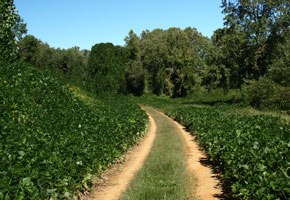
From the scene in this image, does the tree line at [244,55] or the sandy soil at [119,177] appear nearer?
the sandy soil at [119,177]

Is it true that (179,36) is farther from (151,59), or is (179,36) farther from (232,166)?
(232,166)

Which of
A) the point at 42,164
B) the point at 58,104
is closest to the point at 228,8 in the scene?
the point at 58,104

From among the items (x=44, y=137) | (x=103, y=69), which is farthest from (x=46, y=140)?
(x=103, y=69)

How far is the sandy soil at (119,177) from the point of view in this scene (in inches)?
310

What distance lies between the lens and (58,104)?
12.6 m

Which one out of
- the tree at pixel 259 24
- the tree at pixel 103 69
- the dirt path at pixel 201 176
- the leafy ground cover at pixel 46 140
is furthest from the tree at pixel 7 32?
the tree at pixel 259 24

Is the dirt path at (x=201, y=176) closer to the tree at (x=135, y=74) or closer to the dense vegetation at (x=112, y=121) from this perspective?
the dense vegetation at (x=112, y=121)

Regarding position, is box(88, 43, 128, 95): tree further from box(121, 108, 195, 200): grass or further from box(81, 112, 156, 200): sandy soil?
box(121, 108, 195, 200): grass

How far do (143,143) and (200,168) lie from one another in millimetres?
5984

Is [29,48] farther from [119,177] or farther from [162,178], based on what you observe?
[162,178]

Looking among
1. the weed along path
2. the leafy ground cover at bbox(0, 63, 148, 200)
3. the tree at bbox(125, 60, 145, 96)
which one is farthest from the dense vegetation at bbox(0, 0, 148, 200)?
the tree at bbox(125, 60, 145, 96)

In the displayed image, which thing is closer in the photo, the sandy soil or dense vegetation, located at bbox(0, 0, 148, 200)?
dense vegetation, located at bbox(0, 0, 148, 200)

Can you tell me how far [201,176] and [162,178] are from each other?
138cm

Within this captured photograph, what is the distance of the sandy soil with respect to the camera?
788 cm
